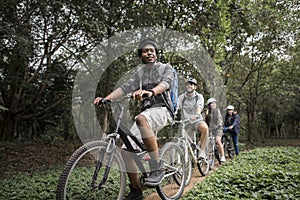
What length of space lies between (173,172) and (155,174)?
839 mm

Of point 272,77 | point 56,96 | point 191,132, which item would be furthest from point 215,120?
point 272,77

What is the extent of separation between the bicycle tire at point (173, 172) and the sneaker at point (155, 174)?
0.41 m

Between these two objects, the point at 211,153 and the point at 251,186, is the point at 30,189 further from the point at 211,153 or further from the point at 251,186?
the point at 211,153

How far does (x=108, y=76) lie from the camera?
36.9 ft

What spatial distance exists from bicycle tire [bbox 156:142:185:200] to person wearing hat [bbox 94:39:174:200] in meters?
0.51

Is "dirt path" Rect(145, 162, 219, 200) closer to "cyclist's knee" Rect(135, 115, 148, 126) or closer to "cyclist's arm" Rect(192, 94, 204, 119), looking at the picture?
"cyclist's arm" Rect(192, 94, 204, 119)

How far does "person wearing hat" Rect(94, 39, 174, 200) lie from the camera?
12.7 ft

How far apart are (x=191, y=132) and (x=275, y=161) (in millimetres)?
3241

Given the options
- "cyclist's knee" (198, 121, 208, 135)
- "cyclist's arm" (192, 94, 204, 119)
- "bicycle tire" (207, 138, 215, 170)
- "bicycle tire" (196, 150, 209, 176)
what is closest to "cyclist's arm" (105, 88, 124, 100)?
"cyclist's arm" (192, 94, 204, 119)

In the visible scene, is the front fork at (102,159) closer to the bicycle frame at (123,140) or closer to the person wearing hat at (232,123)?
the bicycle frame at (123,140)

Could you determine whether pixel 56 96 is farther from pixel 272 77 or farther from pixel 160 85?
pixel 272 77

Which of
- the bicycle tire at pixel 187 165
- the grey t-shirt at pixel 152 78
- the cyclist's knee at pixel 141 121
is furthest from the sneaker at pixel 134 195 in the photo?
the grey t-shirt at pixel 152 78

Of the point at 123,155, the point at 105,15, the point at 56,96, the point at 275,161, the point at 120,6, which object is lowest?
the point at 275,161

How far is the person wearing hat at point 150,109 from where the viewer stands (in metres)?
3.87
